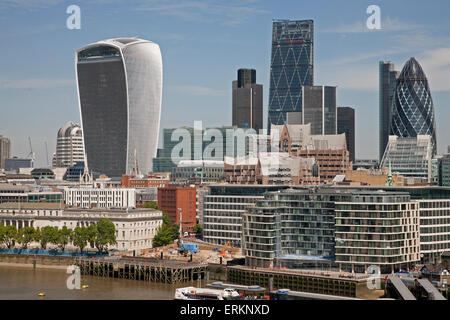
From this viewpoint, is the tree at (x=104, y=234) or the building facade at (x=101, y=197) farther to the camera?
the building facade at (x=101, y=197)

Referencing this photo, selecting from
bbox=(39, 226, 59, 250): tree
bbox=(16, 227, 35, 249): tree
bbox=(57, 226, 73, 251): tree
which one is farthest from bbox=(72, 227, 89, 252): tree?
bbox=(16, 227, 35, 249): tree

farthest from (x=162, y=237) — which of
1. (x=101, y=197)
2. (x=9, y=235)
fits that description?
(x=101, y=197)

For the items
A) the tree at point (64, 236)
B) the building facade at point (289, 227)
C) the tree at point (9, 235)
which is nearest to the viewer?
the building facade at point (289, 227)

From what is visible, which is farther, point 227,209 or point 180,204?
point 180,204

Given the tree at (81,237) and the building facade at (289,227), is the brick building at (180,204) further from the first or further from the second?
the building facade at (289,227)

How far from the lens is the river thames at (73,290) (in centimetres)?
7941

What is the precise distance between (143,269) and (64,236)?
25109mm

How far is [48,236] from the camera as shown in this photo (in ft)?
385

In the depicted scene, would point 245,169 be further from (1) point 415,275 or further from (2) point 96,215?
(1) point 415,275

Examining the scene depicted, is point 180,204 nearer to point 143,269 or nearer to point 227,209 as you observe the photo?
point 227,209

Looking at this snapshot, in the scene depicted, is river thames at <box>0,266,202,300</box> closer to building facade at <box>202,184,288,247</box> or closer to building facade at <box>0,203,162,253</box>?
building facade at <box>0,203,162,253</box>

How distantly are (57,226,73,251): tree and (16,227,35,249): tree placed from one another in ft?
17.6

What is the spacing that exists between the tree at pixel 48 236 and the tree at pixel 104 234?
6.93 m

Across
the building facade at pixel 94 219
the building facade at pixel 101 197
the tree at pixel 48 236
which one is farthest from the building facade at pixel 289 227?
the building facade at pixel 101 197
